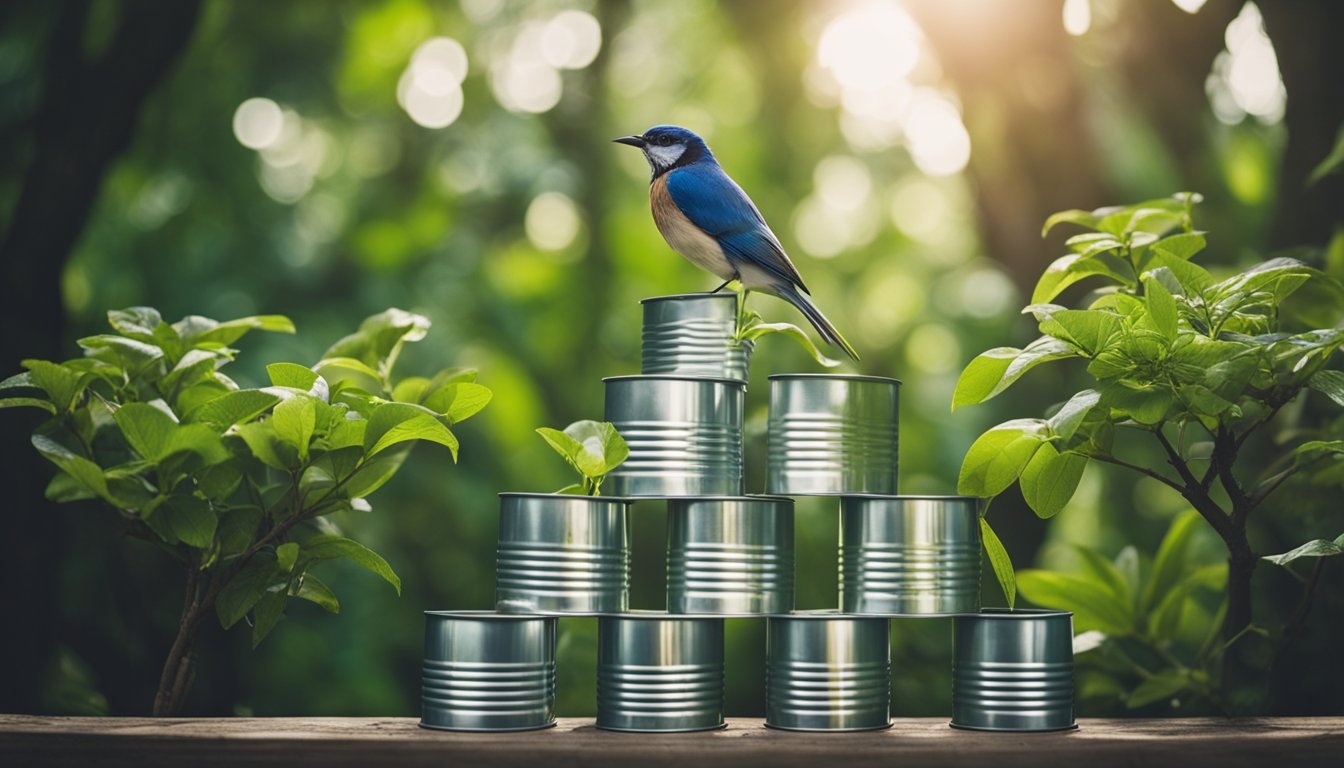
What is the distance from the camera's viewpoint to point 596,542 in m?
1.09

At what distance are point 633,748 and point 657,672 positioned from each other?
0.10m

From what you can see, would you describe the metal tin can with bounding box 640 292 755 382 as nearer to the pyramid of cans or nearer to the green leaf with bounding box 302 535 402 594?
the pyramid of cans

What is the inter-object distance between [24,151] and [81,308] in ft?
1.01

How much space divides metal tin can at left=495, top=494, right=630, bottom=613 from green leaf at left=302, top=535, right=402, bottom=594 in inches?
5.1

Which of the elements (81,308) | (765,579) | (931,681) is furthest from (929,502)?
(81,308)

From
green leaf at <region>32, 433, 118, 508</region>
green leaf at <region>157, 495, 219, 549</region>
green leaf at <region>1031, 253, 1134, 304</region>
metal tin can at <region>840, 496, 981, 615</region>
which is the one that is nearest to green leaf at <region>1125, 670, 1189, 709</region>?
metal tin can at <region>840, 496, 981, 615</region>

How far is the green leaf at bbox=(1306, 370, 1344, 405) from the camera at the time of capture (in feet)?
3.44

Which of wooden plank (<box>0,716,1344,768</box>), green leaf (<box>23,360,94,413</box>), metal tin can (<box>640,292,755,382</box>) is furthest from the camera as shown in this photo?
metal tin can (<box>640,292,755,382</box>)

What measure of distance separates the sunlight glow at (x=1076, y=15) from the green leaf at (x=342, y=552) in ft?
4.63

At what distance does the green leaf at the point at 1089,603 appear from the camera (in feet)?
4.64

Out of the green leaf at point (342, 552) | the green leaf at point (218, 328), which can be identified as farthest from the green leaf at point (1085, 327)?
the green leaf at point (218, 328)

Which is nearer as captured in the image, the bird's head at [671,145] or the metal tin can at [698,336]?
the metal tin can at [698,336]

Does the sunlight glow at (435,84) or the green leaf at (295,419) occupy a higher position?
the sunlight glow at (435,84)

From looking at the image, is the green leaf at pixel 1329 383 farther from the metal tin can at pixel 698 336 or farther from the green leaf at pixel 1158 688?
the metal tin can at pixel 698 336
